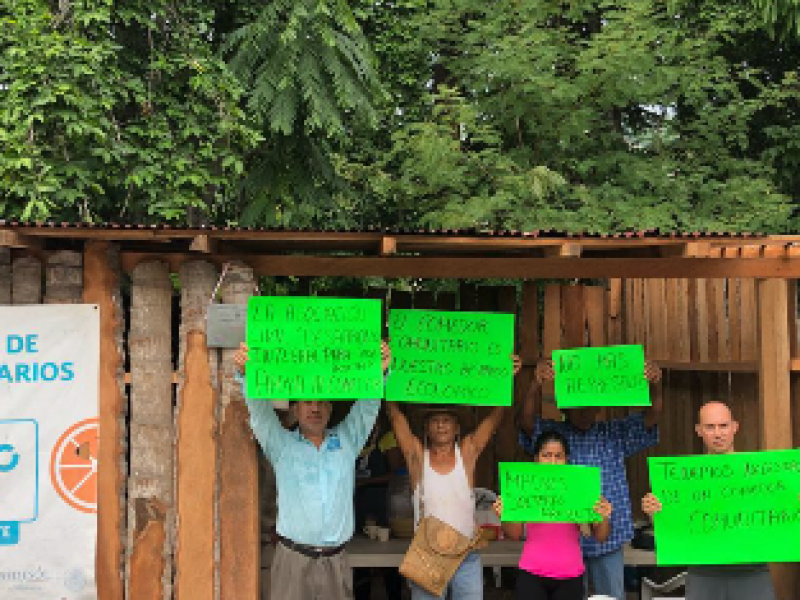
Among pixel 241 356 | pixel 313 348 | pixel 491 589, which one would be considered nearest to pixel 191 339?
pixel 241 356

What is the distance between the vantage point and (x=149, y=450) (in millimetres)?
5586

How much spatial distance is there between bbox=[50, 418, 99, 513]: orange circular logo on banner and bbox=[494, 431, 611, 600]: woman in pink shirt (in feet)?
7.46

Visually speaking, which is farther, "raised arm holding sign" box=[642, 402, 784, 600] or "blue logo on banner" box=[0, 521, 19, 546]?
"blue logo on banner" box=[0, 521, 19, 546]

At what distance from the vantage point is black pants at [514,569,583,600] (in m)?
5.22

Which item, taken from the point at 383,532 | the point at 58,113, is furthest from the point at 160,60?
the point at 383,532

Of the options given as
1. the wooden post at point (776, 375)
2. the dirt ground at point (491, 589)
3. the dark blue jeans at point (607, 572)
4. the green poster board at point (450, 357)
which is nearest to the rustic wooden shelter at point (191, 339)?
the green poster board at point (450, 357)

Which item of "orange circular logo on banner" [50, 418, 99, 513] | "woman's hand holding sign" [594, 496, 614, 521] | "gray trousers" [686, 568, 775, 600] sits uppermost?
"orange circular logo on banner" [50, 418, 99, 513]

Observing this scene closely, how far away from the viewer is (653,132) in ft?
46.2

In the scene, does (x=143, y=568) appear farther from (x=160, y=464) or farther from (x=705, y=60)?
(x=705, y=60)

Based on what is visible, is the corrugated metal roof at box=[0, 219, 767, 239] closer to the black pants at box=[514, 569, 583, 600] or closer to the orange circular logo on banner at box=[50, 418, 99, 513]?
the orange circular logo on banner at box=[50, 418, 99, 513]

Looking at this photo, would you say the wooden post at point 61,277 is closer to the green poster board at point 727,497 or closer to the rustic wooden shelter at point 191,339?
the rustic wooden shelter at point 191,339

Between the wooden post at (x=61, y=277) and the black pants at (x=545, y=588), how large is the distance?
2937mm

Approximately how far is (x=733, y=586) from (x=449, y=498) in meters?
1.57

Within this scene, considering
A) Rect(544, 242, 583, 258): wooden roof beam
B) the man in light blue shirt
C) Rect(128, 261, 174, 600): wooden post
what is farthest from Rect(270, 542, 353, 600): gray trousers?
Rect(544, 242, 583, 258): wooden roof beam
